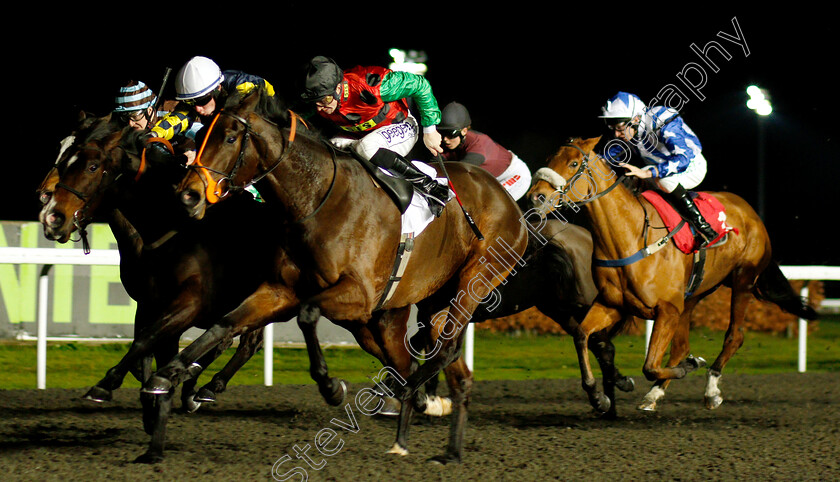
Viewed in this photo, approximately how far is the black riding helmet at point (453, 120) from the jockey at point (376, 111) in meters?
0.97

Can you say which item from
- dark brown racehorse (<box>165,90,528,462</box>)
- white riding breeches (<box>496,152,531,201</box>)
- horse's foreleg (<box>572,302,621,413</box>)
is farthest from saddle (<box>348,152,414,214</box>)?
white riding breeches (<box>496,152,531,201</box>)

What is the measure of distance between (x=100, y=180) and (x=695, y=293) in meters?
4.04

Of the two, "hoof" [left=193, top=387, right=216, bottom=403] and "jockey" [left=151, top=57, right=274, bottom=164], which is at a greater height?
"jockey" [left=151, top=57, right=274, bottom=164]

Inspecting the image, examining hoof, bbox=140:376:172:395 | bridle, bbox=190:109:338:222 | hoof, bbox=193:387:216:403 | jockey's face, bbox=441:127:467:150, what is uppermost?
jockey's face, bbox=441:127:467:150

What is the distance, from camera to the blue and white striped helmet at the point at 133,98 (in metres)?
4.63

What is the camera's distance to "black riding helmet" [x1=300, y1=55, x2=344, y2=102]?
4285 mm

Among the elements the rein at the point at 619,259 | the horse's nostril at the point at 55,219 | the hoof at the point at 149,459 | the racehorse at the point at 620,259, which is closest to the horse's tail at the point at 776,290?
the racehorse at the point at 620,259

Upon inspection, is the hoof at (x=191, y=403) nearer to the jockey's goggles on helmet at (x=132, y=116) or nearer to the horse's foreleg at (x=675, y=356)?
the jockey's goggles on helmet at (x=132, y=116)

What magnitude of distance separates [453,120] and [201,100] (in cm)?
186

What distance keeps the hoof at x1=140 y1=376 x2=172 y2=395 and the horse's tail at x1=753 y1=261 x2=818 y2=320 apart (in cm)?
483

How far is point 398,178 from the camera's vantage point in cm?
445

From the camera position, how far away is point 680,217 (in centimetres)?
605

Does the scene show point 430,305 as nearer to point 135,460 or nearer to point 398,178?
point 398,178

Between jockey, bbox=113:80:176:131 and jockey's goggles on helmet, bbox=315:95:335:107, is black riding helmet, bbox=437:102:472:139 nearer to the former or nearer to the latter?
jockey's goggles on helmet, bbox=315:95:335:107
